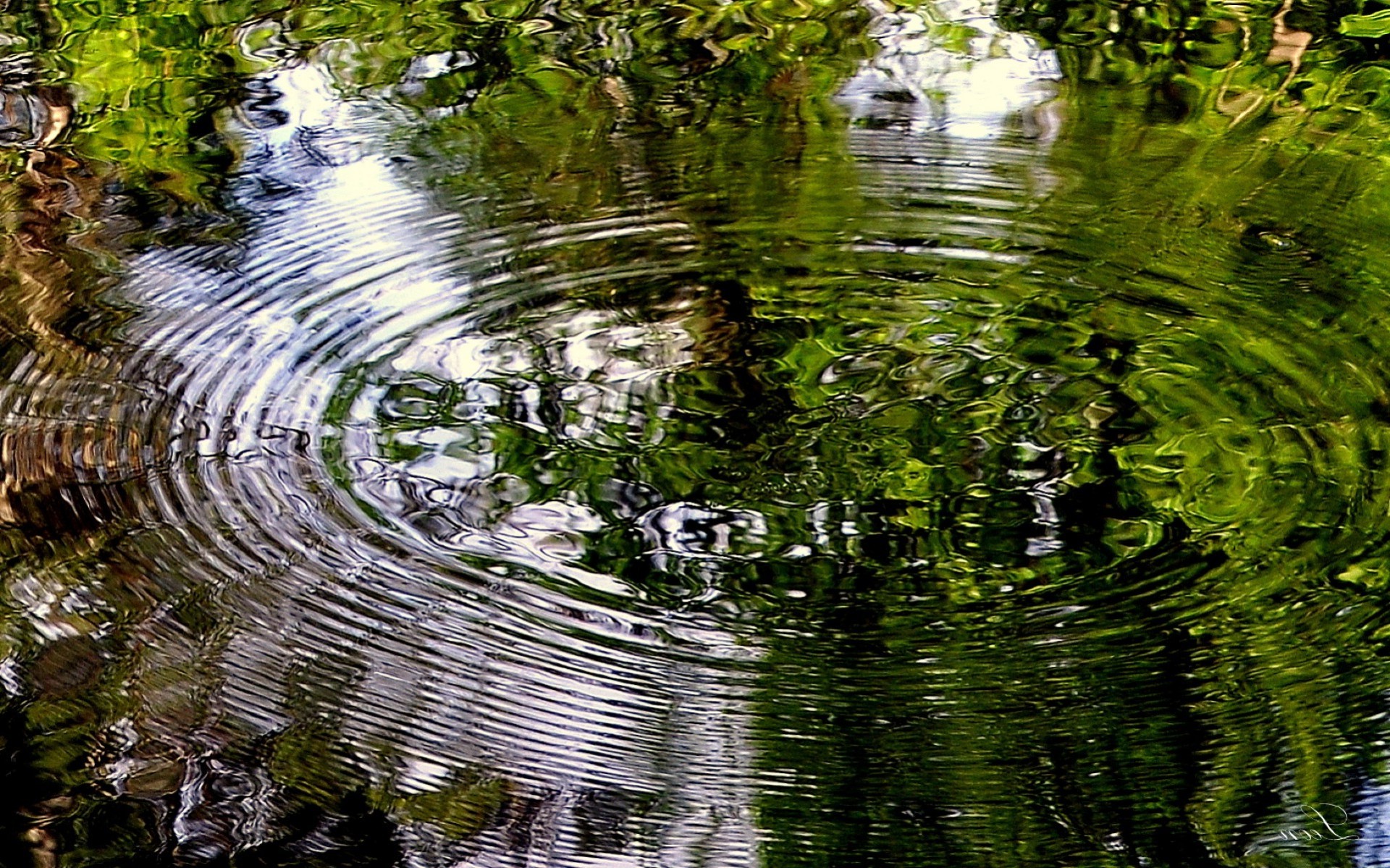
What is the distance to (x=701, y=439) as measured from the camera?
1.02 meters

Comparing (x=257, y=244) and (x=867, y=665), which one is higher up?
(x=257, y=244)

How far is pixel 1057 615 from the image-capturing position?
2.82 feet

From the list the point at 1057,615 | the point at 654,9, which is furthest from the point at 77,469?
the point at 654,9

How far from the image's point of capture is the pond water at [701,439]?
2.41ft

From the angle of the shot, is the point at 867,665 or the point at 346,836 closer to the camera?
the point at 346,836

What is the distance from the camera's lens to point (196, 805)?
28.0 inches

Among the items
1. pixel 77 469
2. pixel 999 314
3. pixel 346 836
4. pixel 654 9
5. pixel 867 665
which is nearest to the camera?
pixel 346 836

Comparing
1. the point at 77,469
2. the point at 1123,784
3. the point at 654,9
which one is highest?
the point at 654,9

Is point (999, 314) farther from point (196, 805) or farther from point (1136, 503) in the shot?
point (196, 805)

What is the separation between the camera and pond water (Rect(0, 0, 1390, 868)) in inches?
29.0

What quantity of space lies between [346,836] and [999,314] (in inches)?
26.6

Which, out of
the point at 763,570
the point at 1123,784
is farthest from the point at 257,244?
the point at 1123,784

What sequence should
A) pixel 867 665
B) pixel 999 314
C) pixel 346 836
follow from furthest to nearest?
pixel 999 314 → pixel 867 665 → pixel 346 836

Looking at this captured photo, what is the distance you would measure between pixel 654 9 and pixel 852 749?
1068 millimetres
